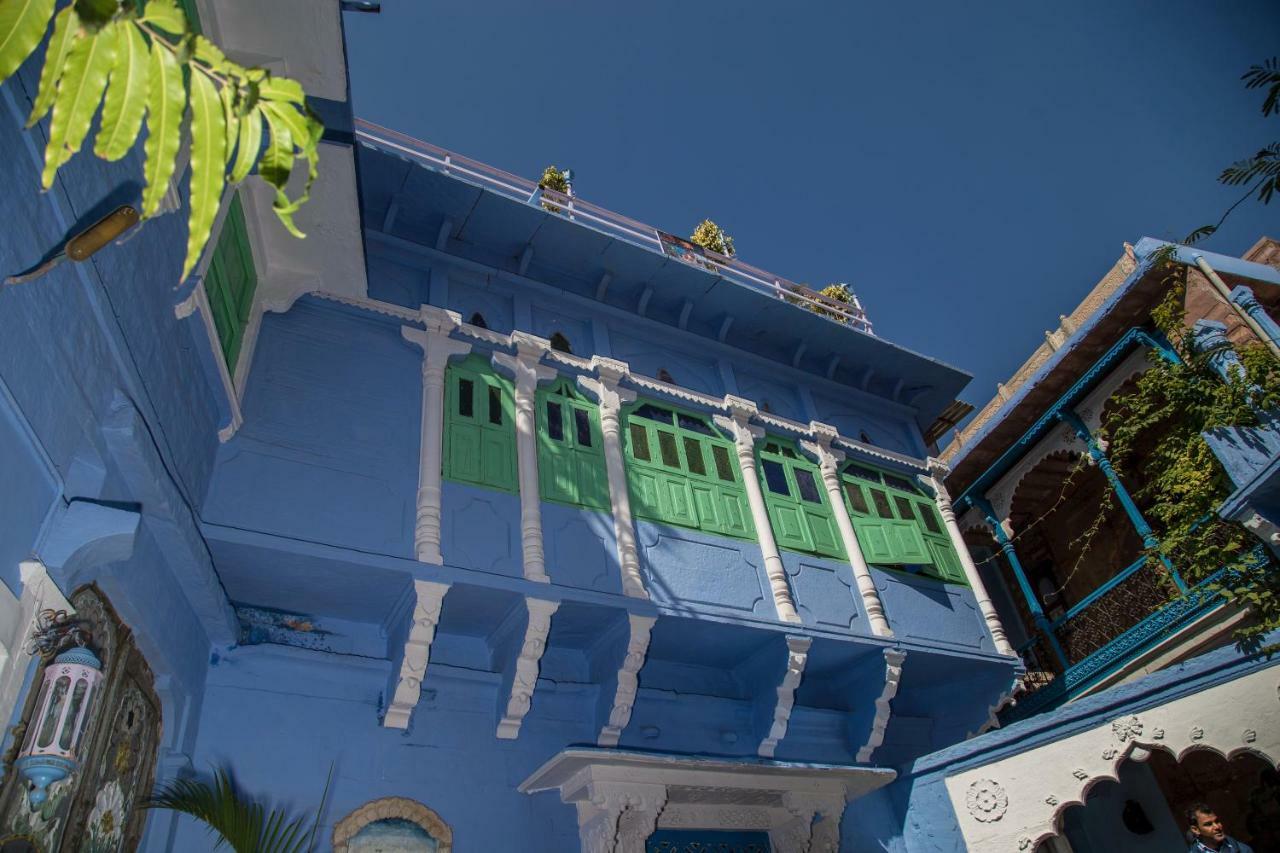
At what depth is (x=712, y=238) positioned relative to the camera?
13.6 metres

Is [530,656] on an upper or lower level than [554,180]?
lower

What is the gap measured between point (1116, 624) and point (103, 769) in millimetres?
10131

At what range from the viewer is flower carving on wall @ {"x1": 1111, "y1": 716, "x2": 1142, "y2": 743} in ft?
25.0

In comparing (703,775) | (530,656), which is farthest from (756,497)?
(530,656)

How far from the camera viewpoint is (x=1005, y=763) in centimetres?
826

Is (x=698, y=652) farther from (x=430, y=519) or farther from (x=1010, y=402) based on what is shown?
(x=1010, y=402)

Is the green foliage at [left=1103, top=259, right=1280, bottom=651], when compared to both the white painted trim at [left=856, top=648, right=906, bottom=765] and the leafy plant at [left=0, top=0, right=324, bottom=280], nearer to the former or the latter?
the white painted trim at [left=856, top=648, right=906, bottom=765]

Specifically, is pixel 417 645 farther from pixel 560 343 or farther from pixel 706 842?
pixel 560 343

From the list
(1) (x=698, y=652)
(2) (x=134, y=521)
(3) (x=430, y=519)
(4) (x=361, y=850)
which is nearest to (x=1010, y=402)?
(1) (x=698, y=652)

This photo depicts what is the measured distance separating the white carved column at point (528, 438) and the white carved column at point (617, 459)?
58 centimetres

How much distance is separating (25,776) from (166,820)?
2380mm

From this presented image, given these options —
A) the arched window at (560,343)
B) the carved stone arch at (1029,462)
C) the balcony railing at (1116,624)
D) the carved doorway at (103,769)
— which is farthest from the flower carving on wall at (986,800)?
the carved doorway at (103,769)

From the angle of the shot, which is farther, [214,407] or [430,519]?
A: [430,519]

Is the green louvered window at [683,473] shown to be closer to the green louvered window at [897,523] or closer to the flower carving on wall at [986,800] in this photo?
the green louvered window at [897,523]
